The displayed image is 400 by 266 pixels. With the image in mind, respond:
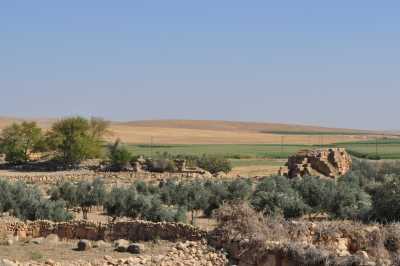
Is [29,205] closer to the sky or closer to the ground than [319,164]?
closer to the ground

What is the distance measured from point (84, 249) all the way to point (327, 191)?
15.1 meters

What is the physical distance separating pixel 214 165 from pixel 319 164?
1606cm

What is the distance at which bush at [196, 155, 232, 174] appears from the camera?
192ft

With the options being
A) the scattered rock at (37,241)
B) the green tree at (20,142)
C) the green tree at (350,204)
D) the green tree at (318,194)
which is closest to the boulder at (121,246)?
the scattered rock at (37,241)

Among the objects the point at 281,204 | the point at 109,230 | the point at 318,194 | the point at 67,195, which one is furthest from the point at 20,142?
the point at 109,230

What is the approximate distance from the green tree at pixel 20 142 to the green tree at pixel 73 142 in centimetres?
222

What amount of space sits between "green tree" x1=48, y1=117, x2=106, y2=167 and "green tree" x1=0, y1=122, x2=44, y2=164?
2.22m

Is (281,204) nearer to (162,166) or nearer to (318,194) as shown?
(318,194)

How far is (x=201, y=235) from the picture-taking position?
17969 millimetres

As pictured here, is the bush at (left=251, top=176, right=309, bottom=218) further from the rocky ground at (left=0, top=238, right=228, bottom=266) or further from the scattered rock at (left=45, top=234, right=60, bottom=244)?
the rocky ground at (left=0, top=238, right=228, bottom=266)

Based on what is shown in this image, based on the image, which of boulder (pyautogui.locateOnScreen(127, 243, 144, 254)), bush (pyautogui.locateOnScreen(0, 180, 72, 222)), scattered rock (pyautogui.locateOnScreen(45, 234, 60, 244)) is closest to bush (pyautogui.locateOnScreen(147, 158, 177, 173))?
bush (pyautogui.locateOnScreen(0, 180, 72, 222))

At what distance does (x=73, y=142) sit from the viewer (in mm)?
63656

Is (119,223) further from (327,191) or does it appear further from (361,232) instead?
(327,191)

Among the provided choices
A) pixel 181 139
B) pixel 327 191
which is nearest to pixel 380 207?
pixel 327 191
